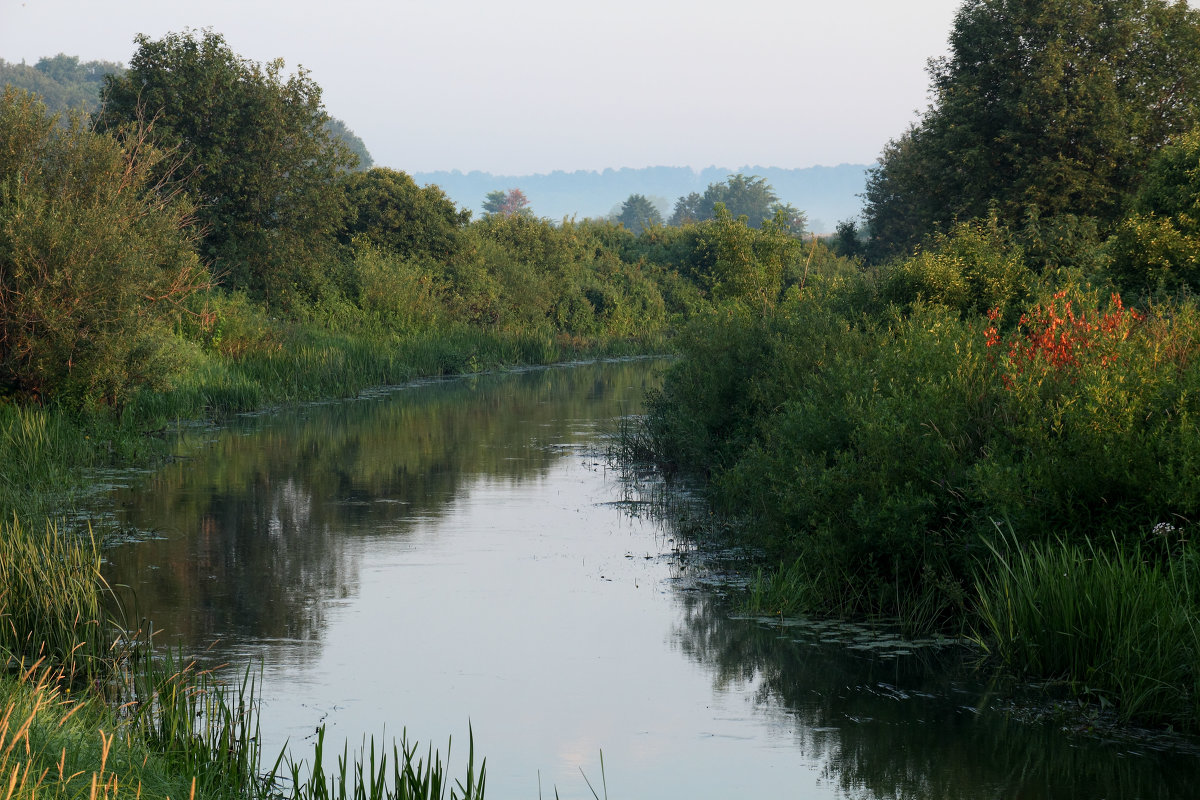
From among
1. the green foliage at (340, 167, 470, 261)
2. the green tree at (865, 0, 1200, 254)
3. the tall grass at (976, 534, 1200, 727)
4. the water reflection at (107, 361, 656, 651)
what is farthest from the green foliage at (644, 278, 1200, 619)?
the green foliage at (340, 167, 470, 261)

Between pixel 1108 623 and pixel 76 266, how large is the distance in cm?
1561

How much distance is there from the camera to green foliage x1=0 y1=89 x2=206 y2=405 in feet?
58.7

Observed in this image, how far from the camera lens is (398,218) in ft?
144

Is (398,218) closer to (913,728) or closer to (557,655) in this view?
(557,655)

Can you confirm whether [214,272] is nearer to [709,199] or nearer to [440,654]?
[440,654]

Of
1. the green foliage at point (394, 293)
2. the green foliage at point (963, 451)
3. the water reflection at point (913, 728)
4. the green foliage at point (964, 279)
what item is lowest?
the water reflection at point (913, 728)

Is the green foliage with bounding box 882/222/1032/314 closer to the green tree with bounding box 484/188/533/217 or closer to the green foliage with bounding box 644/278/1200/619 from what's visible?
the green foliage with bounding box 644/278/1200/619

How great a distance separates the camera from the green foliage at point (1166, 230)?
17.3m

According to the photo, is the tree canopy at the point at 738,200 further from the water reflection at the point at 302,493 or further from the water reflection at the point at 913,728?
the water reflection at the point at 913,728

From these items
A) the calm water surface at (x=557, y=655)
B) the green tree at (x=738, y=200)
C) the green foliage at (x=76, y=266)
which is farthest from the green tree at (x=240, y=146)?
the green tree at (x=738, y=200)

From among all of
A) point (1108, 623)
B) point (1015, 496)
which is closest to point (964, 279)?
point (1015, 496)

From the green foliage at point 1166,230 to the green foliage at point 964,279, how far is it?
1.72m

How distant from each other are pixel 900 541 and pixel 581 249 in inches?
1976

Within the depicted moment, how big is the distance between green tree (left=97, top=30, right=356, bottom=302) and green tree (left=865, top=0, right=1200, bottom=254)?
18019 millimetres
